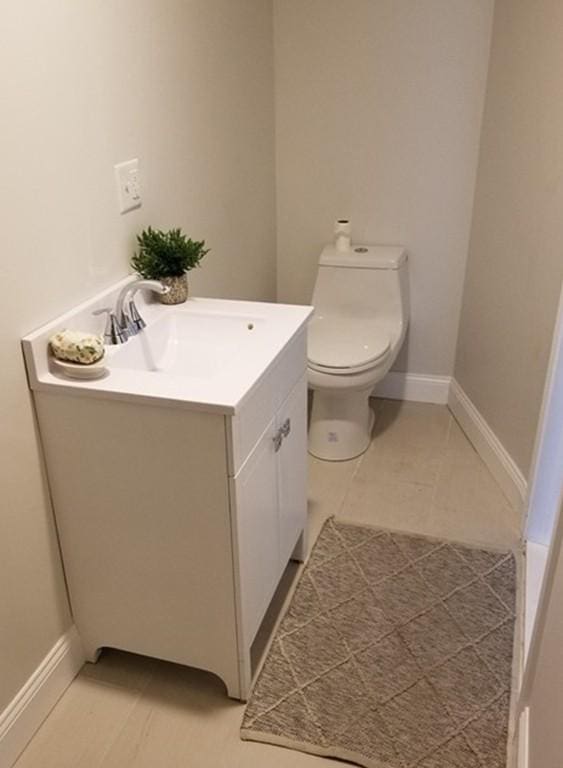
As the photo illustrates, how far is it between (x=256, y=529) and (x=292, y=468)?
0.95ft

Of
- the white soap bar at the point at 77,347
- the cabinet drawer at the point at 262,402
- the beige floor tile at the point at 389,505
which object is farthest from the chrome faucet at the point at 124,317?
the beige floor tile at the point at 389,505

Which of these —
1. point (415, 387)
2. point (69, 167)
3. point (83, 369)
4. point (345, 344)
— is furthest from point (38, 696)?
point (415, 387)

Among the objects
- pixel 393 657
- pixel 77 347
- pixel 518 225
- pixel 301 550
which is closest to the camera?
pixel 77 347

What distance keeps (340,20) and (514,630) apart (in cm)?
221

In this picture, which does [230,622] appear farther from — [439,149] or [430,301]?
[439,149]

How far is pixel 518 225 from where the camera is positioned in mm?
2223

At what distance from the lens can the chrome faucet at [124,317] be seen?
62.3 inches

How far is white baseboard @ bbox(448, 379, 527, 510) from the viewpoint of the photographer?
2.28 metres

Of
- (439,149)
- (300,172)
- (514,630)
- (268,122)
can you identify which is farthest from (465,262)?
(514,630)

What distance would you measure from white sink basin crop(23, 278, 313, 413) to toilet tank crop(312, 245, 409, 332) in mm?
1028

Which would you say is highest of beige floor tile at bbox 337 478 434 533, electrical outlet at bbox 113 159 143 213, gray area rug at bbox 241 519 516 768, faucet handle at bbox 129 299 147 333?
electrical outlet at bbox 113 159 143 213

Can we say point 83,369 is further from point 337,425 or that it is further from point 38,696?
point 337,425

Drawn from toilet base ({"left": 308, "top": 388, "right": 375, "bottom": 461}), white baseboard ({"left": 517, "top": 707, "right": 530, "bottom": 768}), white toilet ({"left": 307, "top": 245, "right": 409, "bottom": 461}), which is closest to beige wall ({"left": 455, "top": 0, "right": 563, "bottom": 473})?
white toilet ({"left": 307, "top": 245, "right": 409, "bottom": 461})

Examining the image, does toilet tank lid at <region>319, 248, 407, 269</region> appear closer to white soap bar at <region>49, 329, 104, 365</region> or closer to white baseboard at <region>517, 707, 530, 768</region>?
white soap bar at <region>49, 329, 104, 365</region>
